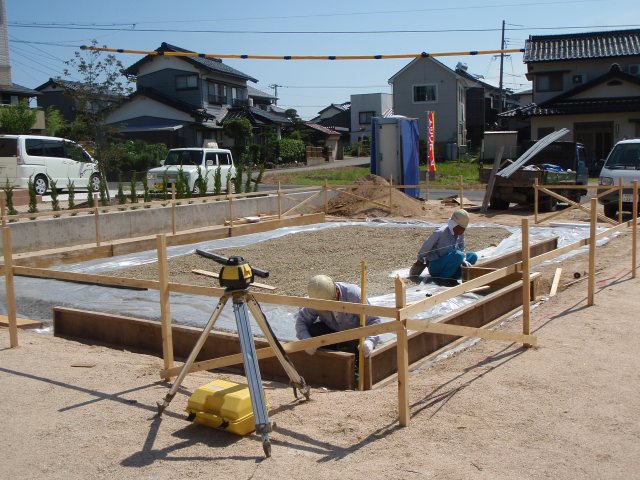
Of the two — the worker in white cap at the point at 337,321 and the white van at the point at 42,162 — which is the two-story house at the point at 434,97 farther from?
the worker in white cap at the point at 337,321

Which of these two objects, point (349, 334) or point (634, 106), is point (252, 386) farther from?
point (634, 106)

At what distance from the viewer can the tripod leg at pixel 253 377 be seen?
4047mm

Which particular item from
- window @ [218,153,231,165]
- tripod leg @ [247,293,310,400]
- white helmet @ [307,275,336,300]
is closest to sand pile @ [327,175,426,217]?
window @ [218,153,231,165]

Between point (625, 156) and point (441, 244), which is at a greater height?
point (625, 156)

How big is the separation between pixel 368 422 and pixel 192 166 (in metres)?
17.2

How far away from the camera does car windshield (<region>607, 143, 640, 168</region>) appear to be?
16672 mm

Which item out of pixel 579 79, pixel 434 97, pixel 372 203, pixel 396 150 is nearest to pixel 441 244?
pixel 372 203

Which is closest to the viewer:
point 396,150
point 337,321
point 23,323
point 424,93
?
point 337,321

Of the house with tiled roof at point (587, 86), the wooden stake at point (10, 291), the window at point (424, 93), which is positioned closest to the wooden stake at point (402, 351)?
the wooden stake at point (10, 291)

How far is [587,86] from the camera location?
3369 cm

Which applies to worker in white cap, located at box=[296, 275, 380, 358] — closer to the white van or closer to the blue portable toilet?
the white van

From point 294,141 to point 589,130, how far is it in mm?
17928

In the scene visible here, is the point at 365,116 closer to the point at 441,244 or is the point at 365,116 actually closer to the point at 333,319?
the point at 441,244

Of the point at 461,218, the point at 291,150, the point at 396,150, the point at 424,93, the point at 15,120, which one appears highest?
the point at 424,93
